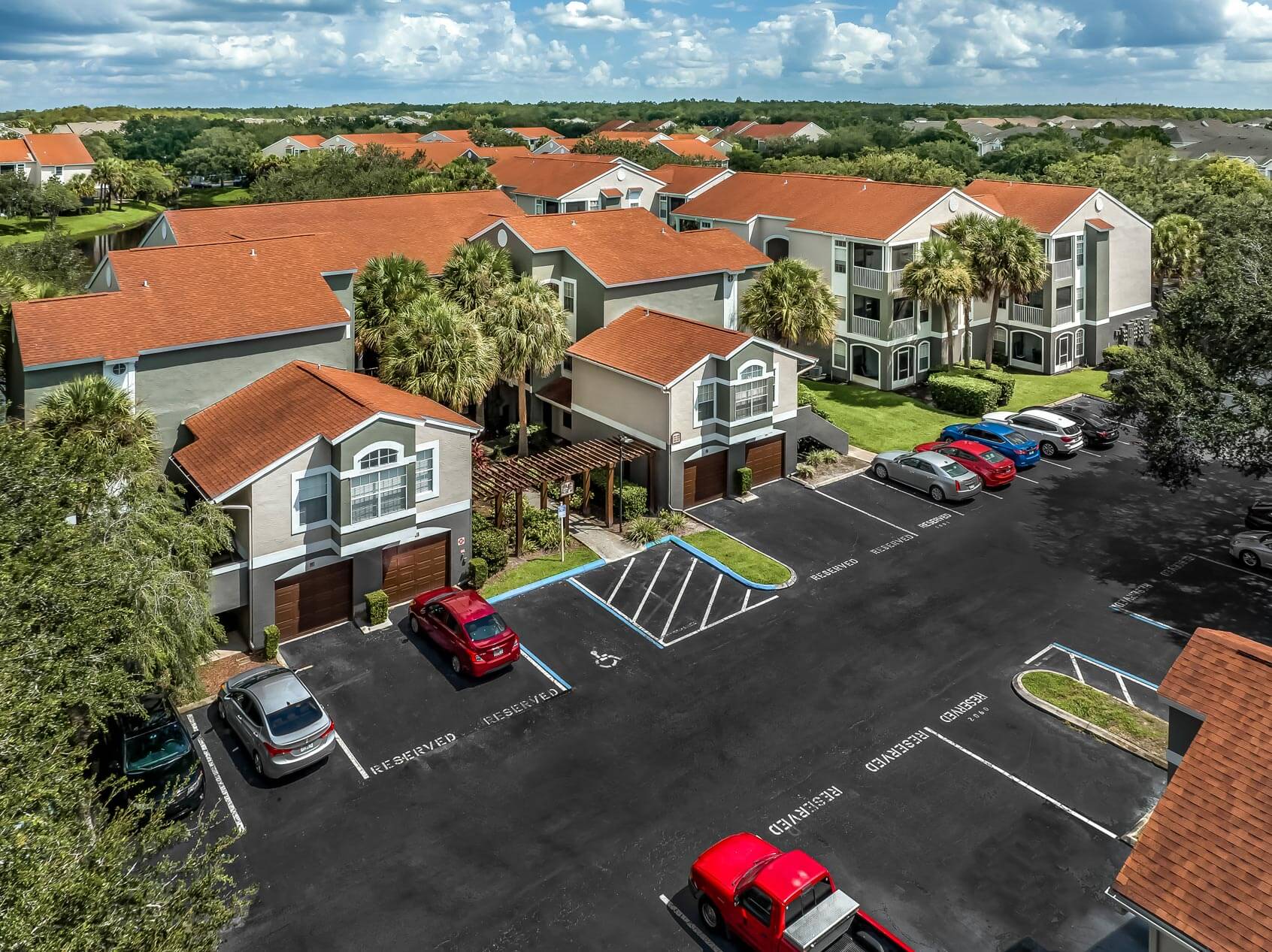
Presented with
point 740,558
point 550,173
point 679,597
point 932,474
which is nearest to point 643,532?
point 740,558

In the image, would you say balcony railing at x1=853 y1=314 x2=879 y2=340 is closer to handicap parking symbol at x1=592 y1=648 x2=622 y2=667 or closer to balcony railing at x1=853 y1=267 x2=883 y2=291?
balcony railing at x1=853 y1=267 x2=883 y2=291

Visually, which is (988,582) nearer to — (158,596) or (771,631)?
Result: (771,631)

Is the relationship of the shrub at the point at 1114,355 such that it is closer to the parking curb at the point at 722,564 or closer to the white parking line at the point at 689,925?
the parking curb at the point at 722,564

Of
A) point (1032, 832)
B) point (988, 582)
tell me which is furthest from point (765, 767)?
point (988, 582)

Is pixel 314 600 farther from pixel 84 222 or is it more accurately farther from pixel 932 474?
pixel 84 222

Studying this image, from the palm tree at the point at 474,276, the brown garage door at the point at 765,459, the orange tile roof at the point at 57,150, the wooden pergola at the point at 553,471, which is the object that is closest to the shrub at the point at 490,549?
the wooden pergola at the point at 553,471

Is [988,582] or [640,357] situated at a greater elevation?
[640,357]

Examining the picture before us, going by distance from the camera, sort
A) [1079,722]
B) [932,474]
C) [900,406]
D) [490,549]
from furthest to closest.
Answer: [900,406] < [932,474] < [490,549] < [1079,722]
